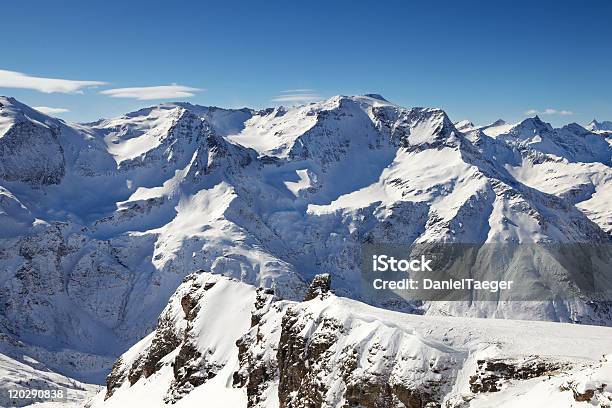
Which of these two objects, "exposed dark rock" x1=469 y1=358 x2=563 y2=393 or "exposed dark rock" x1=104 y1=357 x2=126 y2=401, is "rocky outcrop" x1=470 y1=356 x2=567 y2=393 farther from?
"exposed dark rock" x1=104 y1=357 x2=126 y2=401

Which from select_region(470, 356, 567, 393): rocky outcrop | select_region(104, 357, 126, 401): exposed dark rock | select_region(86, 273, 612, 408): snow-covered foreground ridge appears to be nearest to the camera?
select_region(86, 273, 612, 408): snow-covered foreground ridge

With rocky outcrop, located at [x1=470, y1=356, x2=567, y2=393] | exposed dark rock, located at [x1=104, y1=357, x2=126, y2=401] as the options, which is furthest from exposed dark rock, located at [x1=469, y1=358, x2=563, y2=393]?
exposed dark rock, located at [x1=104, y1=357, x2=126, y2=401]

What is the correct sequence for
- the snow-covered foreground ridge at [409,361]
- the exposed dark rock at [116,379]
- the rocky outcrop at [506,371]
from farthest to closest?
the exposed dark rock at [116,379] < the rocky outcrop at [506,371] < the snow-covered foreground ridge at [409,361]

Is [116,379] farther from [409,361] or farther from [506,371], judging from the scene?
[506,371]

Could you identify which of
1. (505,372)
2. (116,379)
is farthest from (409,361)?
(116,379)

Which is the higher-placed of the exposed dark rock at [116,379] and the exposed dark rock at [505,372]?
the exposed dark rock at [505,372]

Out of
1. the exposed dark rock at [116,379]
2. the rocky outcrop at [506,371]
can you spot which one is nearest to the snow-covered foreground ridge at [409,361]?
the rocky outcrop at [506,371]

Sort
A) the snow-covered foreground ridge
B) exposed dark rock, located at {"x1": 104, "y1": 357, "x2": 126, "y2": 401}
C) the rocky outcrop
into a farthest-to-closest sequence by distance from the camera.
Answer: exposed dark rock, located at {"x1": 104, "y1": 357, "x2": 126, "y2": 401}
the rocky outcrop
the snow-covered foreground ridge

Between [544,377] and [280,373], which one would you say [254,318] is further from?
[544,377]

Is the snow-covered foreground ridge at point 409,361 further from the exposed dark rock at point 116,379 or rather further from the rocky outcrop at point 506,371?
the exposed dark rock at point 116,379

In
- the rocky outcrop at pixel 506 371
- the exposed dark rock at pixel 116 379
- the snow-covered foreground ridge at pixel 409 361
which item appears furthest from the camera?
the exposed dark rock at pixel 116 379

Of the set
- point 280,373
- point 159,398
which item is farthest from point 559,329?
point 159,398

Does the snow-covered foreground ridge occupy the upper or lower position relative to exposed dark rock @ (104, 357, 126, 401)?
upper
